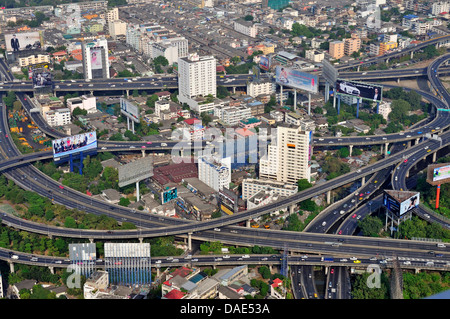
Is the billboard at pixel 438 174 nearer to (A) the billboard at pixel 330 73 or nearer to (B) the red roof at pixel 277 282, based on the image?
(B) the red roof at pixel 277 282

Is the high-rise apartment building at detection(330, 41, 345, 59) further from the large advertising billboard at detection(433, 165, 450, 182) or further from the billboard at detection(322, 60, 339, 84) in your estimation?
the large advertising billboard at detection(433, 165, 450, 182)

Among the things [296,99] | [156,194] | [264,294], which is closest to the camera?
[264,294]

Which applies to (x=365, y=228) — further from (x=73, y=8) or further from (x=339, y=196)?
(x=73, y=8)

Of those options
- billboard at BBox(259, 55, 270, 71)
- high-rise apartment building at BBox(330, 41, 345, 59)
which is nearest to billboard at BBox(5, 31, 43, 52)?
billboard at BBox(259, 55, 270, 71)

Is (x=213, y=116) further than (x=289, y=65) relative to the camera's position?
No
